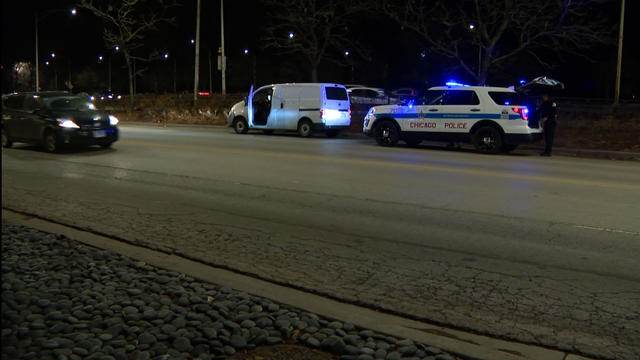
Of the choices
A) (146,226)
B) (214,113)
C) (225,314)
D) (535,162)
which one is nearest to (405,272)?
(225,314)

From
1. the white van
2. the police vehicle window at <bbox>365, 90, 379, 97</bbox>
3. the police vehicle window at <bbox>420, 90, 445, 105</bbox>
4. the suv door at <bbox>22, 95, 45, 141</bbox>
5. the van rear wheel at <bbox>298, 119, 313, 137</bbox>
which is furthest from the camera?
the police vehicle window at <bbox>365, 90, 379, 97</bbox>

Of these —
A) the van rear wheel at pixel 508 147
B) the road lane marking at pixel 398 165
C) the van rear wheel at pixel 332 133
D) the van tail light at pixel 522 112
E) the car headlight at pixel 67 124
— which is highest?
the van tail light at pixel 522 112

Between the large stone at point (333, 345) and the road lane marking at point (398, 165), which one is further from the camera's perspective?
the road lane marking at point (398, 165)

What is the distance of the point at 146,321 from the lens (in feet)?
15.0

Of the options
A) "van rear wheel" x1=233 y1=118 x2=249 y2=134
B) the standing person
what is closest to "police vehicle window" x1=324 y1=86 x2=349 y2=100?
"van rear wheel" x1=233 y1=118 x2=249 y2=134

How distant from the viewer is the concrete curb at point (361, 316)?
4180mm

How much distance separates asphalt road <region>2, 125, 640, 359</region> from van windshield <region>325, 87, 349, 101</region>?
Result: 23.7ft

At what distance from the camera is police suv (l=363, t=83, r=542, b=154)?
16.8 meters

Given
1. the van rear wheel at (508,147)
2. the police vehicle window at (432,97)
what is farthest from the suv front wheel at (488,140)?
the police vehicle window at (432,97)

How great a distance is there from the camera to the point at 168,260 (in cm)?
640

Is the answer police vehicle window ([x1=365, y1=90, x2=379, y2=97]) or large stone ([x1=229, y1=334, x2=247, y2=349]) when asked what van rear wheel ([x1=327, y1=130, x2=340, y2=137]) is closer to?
police vehicle window ([x1=365, y1=90, x2=379, y2=97])

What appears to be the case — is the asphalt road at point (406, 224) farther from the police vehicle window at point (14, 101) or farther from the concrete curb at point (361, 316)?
the police vehicle window at point (14, 101)

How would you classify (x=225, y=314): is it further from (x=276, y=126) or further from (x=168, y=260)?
(x=276, y=126)

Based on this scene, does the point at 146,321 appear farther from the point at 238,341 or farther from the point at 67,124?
the point at 67,124
